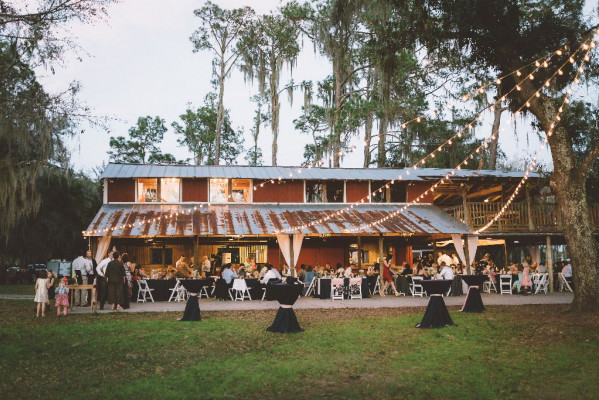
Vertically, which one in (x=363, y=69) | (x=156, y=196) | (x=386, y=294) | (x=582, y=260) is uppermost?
(x=363, y=69)

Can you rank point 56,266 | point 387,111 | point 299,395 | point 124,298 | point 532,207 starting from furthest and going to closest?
point 56,266, point 387,111, point 532,207, point 124,298, point 299,395

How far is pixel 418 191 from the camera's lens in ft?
67.2

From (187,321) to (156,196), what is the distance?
9853 millimetres

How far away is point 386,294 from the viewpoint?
1694 centimetres

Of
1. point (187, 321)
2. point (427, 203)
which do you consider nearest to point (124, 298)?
point (187, 321)

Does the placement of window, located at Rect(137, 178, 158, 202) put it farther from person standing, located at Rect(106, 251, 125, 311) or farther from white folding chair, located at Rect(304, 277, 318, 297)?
white folding chair, located at Rect(304, 277, 318, 297)

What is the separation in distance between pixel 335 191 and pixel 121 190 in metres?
8.55

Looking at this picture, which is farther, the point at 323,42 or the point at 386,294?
the point at 323,42

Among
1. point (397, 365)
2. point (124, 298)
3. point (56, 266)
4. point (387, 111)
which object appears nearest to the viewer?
point (397, 365)

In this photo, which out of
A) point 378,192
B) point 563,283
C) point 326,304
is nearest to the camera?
point 326,304

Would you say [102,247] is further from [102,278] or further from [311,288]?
[311,288]

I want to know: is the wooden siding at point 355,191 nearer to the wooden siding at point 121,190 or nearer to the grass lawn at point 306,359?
the wooden siding at point 121,190

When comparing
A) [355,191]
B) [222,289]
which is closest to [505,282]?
[355,191]

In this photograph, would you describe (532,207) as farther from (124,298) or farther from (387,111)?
(124,298)
